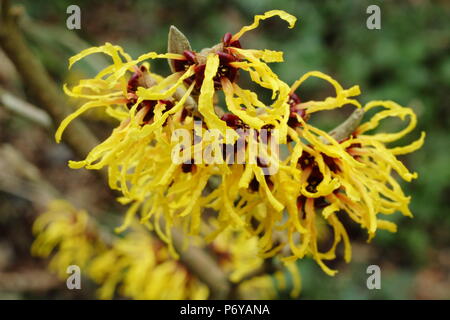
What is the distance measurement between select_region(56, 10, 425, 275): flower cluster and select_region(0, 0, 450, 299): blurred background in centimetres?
179

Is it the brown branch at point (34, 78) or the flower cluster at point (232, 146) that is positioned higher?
the brown branch at point (34, 78)

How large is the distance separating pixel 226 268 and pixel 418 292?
171 cm

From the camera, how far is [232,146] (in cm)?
70

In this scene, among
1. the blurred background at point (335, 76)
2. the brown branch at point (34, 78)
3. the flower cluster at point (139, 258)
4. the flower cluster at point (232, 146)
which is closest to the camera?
the flower cluster at point (232, 146)

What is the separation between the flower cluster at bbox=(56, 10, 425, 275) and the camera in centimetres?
66

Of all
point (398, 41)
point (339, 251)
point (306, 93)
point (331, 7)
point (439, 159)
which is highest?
point (331, 7)

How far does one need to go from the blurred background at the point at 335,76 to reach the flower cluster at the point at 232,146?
179 centimetres

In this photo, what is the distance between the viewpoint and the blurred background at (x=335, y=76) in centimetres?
258

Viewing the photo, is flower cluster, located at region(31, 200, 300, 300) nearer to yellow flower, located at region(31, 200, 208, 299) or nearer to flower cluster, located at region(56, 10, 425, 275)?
yellow flower, located at region(31, 200, 208, 299)

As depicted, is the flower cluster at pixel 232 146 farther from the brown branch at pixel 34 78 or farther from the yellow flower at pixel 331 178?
the brown branch at pixel 34 78

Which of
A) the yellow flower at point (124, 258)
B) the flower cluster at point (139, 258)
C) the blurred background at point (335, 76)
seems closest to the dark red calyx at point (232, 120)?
the flower cluster at point (139, 258)
